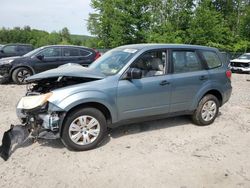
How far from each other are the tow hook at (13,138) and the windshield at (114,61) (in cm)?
175

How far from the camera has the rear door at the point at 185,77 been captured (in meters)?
5.58

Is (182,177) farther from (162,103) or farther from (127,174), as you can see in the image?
(162,103)

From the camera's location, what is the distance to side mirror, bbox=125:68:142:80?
4904 mm

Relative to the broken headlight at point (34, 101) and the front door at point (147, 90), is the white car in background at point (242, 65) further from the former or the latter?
the broken headlight at point (34, 101)

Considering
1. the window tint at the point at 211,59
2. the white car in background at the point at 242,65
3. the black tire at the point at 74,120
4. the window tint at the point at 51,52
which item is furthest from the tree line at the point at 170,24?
the black tire at the point at 74,120

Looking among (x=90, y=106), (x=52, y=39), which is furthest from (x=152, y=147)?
(x=52, y=39)

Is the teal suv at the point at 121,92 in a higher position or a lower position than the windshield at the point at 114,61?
lower

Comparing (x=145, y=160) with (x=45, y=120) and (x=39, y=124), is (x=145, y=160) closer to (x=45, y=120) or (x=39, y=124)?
(x=45, y=120)

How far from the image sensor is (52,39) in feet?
212

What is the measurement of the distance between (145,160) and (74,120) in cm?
130

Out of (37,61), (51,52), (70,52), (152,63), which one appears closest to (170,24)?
(70,52)

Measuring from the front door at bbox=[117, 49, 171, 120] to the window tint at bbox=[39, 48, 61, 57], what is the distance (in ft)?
24.3

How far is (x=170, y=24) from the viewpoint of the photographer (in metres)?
31.7

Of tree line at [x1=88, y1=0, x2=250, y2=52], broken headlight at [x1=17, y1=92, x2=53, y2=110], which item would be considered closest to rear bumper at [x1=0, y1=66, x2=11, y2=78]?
broken headlight at [x1=17, y1=92, x2=53, y2=110]
